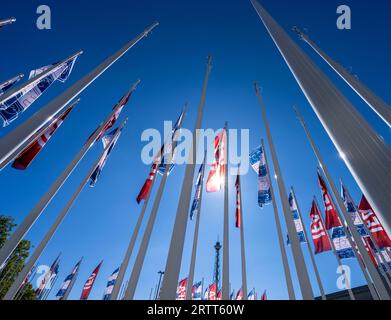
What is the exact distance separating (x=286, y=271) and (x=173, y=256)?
6.80m

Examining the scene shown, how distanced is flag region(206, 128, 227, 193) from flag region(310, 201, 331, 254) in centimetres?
649

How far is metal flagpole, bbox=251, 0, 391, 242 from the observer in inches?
128

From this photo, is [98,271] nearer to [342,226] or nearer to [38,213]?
[38,213]

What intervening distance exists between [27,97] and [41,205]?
4718 millimetres

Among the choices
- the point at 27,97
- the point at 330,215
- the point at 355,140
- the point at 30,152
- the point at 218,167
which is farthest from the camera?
the point at 330,215

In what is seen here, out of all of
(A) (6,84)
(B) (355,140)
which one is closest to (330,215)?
(B) (355,140)

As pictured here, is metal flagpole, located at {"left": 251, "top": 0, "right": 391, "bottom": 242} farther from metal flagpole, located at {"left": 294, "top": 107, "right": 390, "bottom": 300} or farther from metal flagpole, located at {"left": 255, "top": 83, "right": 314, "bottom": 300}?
metal flagpole, located at {"left": 294, "top": 107, "right": 390, "bottom": 300}

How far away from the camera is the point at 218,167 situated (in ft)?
35.5

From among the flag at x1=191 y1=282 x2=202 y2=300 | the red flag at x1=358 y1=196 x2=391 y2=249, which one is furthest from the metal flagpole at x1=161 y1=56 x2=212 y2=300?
the flag at x1=191 y1=282 x2=202 y2=300

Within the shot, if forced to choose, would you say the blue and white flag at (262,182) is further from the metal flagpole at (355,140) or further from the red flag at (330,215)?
the metal flagpole at (355,140)

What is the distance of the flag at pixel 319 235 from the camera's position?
12.3 metres

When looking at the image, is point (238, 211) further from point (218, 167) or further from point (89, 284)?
point (89, 284)

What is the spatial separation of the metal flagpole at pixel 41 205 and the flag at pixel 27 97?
9.38 feet

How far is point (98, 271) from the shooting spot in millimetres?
26062
